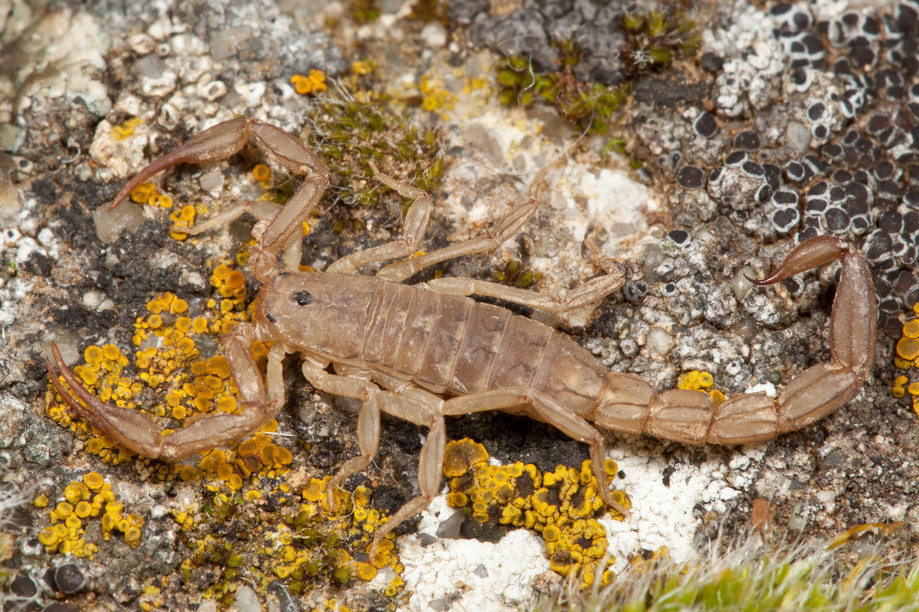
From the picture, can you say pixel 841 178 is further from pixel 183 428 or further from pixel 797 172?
pixel 183 428

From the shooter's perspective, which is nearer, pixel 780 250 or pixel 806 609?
pixel 806 609

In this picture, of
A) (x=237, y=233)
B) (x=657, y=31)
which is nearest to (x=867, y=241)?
(x=657, y=31)

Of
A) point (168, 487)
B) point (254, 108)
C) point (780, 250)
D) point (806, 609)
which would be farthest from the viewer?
point (254, 108)

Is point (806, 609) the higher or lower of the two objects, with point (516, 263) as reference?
lower

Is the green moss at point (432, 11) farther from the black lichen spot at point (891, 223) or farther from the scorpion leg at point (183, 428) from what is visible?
the black lichen spot at point (891, 223)

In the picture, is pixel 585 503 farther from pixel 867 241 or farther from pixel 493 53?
pixel 493 53

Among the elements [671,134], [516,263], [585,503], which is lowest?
[585,503]

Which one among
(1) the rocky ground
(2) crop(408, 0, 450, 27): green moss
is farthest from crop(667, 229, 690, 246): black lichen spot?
(2) crop(408, 0, 450, 27): green moss

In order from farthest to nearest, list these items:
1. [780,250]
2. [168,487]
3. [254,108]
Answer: [254,108]
[780,250]
[168,487]
